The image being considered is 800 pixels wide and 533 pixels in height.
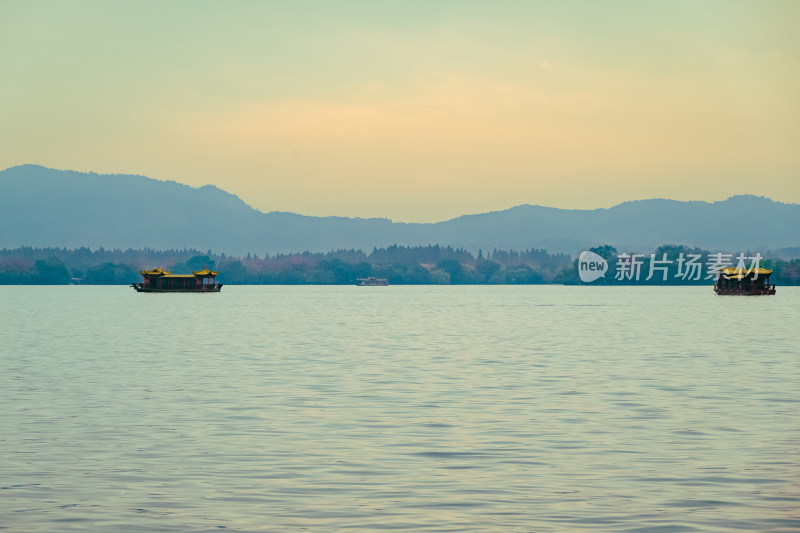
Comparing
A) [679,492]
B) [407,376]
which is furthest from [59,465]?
[407,376]

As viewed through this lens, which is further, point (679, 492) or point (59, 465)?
point (59, 465)

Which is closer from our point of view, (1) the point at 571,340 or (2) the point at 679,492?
(2) the point at 679,492

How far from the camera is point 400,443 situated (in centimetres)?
2516

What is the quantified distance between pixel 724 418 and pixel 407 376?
15.6m

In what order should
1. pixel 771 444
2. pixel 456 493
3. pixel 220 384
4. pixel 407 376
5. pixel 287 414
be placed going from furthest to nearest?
pixel 407 376
pixel 220 384
pixel 287 414
pixel 771 444
pixel 456 493

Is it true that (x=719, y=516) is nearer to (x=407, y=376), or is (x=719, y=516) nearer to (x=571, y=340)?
(x=407, y=376)

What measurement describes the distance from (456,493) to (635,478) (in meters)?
3.98

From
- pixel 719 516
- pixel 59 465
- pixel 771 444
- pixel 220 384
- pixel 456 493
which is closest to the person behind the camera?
pixel 719 516

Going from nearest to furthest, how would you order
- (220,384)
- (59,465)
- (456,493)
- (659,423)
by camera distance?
(456,493), (59,465), (659,423), (220,384)

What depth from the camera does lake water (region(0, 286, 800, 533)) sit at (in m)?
17.9

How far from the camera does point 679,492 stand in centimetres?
1961

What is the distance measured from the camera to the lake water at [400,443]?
1792cm

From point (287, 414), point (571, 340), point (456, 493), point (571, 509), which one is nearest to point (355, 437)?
point (287, 414)

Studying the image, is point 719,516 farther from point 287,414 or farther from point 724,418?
point 287,414
